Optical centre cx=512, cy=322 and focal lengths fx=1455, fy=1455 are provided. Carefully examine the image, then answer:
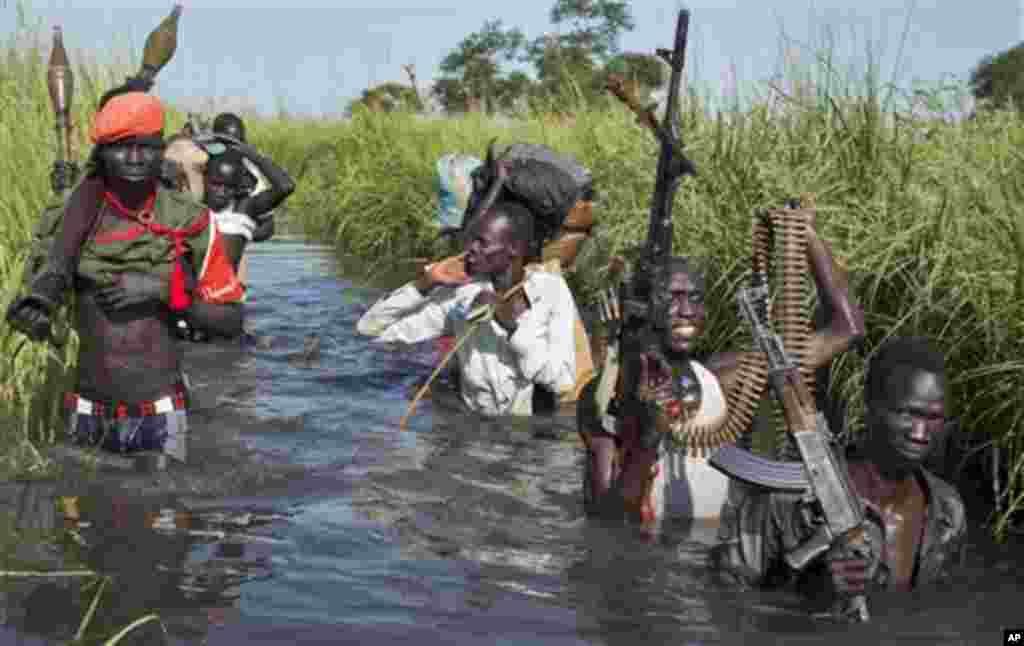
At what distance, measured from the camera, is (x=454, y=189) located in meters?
9.66

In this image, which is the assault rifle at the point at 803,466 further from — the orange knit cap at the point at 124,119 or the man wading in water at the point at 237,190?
the man wading in water at the point at 237,190

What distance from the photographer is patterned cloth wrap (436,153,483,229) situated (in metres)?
9.63

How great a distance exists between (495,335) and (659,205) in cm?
265

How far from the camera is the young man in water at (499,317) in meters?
7.39

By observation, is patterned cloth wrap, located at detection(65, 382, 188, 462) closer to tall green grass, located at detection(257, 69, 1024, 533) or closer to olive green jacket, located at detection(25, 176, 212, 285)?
olive green jacket, located at detection(25, 176, 212, 285)

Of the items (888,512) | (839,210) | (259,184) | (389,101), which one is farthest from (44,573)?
(389,101)

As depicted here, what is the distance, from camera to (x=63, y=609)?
187 inches

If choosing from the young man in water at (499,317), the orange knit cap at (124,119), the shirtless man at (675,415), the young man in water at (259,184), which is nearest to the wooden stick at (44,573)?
the orange knit cap at (124,119)

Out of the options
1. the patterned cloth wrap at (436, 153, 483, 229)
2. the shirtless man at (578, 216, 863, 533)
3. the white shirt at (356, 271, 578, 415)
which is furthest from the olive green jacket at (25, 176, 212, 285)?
the patterned cloth wrap at (436, 153, 483, 229)

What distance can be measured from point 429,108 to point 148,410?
34.9 ft

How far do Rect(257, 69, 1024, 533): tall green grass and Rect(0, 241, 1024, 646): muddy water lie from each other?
867mm

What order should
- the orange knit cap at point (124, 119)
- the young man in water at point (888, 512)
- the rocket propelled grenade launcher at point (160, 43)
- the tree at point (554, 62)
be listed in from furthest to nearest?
the tree at point (554, 62), the rocket propelled grenade launcher at point (160, 43), the orange knit cap at point (124, 119), the young man in water at point (888, 512)

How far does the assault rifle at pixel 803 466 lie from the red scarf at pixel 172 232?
241cm

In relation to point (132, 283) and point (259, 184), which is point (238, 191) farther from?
point (132, 283)
